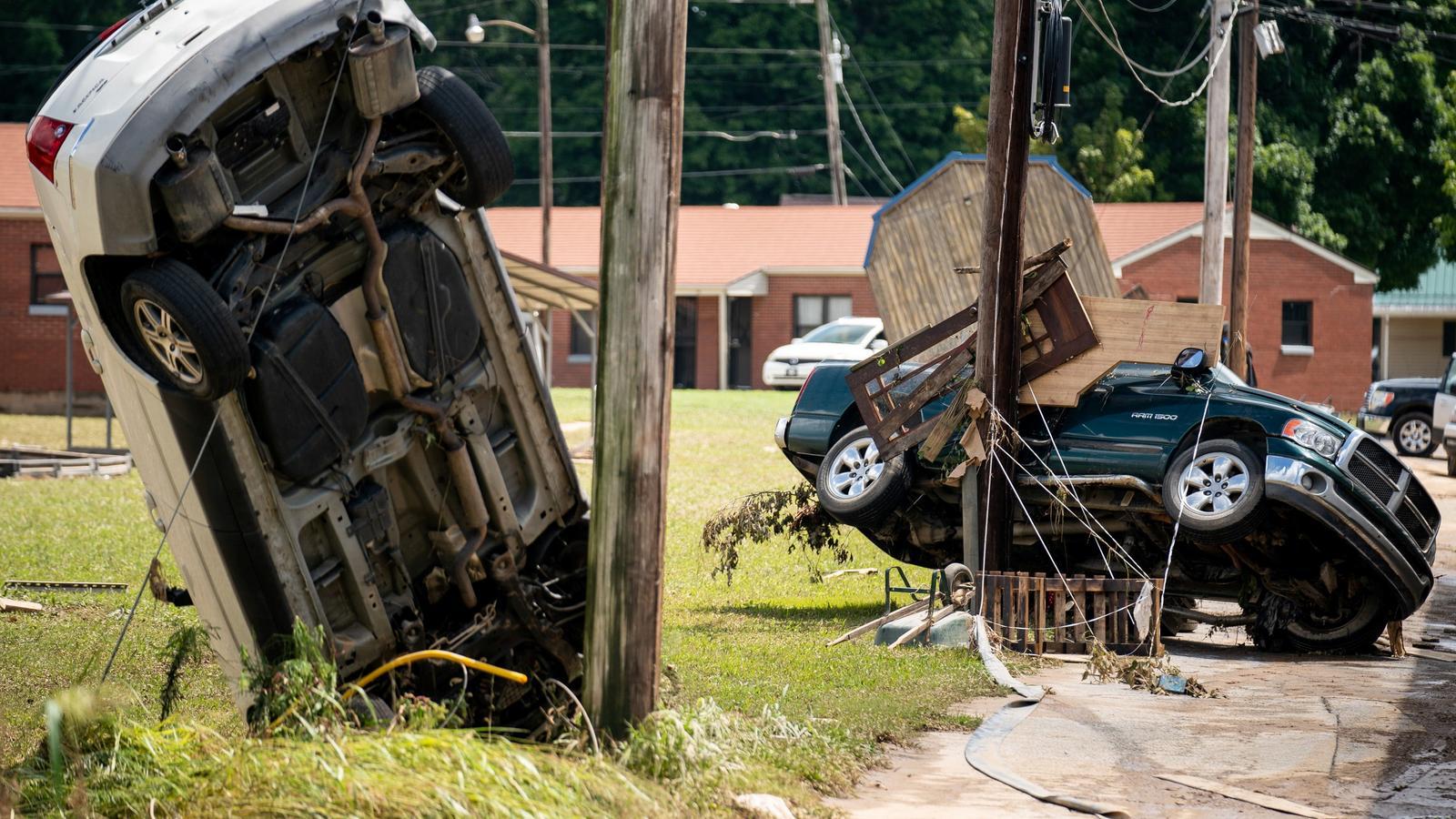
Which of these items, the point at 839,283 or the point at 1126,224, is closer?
the point at 1126,224

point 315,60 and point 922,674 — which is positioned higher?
point 315,60

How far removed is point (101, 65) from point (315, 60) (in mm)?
802

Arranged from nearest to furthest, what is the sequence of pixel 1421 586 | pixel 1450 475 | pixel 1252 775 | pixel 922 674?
1. pixel 1252 775
2. pixel 922 674
3. pixel 1421 586
4. pixel 1450 475

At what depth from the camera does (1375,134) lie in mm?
41812

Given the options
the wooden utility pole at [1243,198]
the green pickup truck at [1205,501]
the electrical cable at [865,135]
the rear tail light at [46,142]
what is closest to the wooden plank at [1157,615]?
the green pickup truck at [1205,501]

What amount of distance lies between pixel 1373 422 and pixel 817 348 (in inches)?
475

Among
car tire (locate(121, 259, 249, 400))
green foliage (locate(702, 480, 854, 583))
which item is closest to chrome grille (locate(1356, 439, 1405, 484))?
green foliage (locate(702, 480, 854, 583))

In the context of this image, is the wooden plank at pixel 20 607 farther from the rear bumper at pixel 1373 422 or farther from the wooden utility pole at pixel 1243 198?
the rear bumper at pixel 1373 422

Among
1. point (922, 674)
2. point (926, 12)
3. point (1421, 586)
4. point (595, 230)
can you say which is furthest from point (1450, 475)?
point (926, 12)

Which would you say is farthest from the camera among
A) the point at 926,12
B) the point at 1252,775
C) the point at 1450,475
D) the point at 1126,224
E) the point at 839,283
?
the point at 926,12

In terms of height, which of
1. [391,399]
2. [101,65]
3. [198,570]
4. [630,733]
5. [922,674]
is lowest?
[922,674]

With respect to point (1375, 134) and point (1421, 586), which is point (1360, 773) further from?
point (1375, 134)

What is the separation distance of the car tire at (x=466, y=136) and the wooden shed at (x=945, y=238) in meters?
12.3

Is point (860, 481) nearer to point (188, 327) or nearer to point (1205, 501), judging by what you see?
point (1205, 501)
